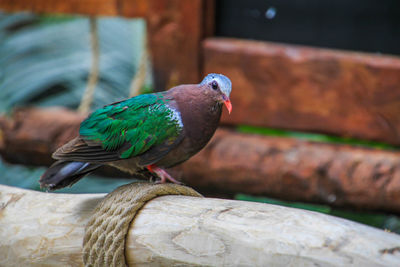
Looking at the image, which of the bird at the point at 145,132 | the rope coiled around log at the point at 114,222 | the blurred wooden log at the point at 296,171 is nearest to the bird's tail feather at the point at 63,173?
the bird at the point at 145,132

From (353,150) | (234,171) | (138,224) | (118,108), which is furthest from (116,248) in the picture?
(353,150)

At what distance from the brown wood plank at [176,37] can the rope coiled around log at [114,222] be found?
4.62 feet

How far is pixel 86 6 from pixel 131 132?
1.58 meters

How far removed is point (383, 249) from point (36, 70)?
3.02m

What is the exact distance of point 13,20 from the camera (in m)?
4.05

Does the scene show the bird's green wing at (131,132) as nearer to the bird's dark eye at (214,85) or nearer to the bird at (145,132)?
the bird at (145,132)

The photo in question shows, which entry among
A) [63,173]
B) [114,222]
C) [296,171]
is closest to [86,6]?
[296,171]

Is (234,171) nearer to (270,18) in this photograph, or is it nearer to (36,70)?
(270,18)

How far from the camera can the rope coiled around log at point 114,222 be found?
137 centimetres

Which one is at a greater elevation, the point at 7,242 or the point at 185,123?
the point at 185,123

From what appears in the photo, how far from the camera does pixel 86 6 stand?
9.80 ft

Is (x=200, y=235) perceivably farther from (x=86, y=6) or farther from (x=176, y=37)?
(x=86, y=6)

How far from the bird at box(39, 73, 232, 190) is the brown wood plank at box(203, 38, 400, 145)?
1.23 meters

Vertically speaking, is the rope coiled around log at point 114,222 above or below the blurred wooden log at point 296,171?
above
